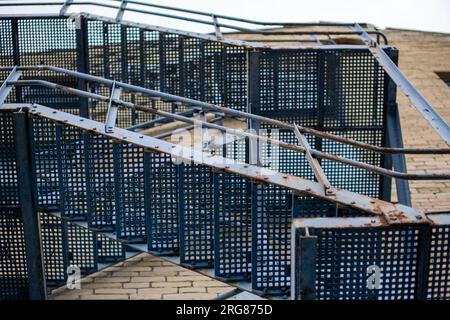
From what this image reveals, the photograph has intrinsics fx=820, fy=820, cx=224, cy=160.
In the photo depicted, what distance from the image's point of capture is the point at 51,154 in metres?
6.60

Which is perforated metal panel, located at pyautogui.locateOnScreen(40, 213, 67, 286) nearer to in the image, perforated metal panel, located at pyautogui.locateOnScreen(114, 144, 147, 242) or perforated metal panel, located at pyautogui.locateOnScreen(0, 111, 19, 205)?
perforated metal panel, located at pyautogui.locateOnScreen(0, 111, 19, 205)

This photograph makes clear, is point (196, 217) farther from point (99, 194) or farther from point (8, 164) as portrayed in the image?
point (8, 164)

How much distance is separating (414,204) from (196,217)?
15.0ft

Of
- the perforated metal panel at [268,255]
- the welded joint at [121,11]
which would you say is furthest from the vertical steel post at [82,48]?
the perforated metal panel at [268,255]

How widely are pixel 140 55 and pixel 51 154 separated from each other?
14.0 ft

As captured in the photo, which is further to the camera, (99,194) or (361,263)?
(99,194)

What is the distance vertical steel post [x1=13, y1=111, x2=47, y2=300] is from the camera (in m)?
6.51

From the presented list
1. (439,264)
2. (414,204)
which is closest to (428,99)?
(414,204)

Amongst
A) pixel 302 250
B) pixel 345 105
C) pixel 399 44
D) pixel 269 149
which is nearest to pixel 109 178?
pixel 302 250

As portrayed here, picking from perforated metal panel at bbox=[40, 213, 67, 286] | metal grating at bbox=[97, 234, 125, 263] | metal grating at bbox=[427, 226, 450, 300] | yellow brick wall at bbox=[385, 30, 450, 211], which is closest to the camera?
metal grating at bbox=[427, 226, 450, 300]

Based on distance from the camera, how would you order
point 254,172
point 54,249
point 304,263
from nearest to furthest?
point 304,263, point 254,172, point 54,249

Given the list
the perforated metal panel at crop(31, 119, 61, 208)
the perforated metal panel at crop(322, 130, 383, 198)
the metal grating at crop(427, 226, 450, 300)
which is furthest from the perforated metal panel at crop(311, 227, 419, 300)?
the perforated metal panel at crop(322, 130, 383, 198)

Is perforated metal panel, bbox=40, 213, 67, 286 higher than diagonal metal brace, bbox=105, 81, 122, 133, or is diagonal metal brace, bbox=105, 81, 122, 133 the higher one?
diagonal metal brace, bbox=105, 81, 122, 133

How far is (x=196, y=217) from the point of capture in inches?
251
